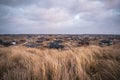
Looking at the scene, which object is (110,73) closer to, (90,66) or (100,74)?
(100,74)

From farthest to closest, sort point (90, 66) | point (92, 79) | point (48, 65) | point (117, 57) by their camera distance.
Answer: point (117, 57), point (90, 66), point (48, 65), point (92, 79)

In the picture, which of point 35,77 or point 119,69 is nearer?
point 35,77

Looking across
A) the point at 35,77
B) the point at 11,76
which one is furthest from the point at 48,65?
the point at 11,76

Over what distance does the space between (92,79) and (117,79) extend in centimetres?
55

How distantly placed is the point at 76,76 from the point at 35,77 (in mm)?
991

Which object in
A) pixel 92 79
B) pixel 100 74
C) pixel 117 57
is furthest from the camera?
pixel 117 57

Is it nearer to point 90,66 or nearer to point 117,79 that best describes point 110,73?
point 117,79

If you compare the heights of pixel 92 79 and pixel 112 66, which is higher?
pixel 112 66

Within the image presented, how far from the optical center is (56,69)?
10.7 ft

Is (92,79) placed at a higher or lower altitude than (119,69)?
lower

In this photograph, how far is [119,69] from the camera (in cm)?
312

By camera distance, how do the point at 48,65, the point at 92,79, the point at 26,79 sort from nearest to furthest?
the point at 26,79 → the point at 92,79 → the point at 48,65

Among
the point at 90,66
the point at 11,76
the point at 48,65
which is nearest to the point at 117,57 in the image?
the point at 90,66

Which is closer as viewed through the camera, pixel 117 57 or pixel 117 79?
pixel 117 79
